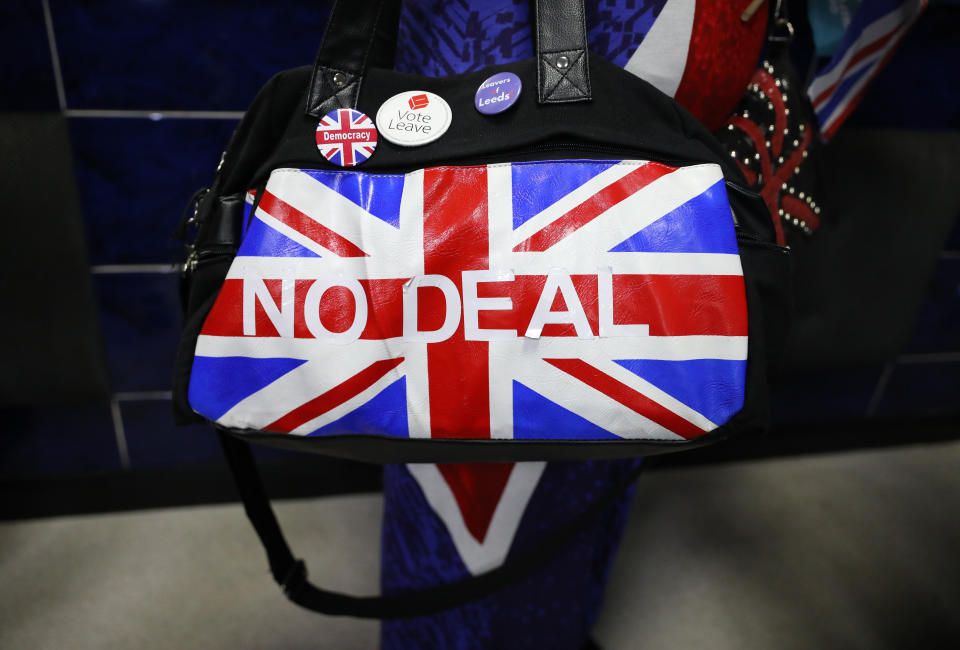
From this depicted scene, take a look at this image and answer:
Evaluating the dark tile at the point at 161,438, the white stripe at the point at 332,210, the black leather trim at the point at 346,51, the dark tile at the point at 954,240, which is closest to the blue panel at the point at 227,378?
the white stripe at the point at 332,210

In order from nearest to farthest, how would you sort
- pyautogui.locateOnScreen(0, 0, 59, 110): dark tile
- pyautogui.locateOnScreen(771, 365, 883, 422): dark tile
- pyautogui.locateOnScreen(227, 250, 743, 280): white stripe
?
pyautogui.locateOnScreen(227, 250, 743, 280): white stripe → pyautogui.locateOnScreen(0, 0, 59, 110): dark tile → pyautogui.locateOnScreen(771, 365, 883, 422): dark tile

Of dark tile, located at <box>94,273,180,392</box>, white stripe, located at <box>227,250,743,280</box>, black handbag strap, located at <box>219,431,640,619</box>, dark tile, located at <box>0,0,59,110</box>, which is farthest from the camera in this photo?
dark tile, located at <box>94,273,180,392</box>

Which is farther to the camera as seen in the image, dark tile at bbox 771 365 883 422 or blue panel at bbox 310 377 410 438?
dark tile at bbox 771 365 883 422

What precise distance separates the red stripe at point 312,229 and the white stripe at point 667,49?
29 centimetres

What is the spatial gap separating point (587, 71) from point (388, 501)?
54cm

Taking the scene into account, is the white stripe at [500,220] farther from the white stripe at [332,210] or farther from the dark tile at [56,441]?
the dark tile at [56,441]

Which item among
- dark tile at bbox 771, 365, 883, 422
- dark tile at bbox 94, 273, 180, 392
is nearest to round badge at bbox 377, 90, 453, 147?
dark tile at bbox 94, 273, 180, 392

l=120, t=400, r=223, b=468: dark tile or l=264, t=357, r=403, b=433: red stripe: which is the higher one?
l=264, t=357, r=403, b=433: red stripe

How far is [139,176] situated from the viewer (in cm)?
88

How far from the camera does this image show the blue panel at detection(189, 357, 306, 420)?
46 centimetres

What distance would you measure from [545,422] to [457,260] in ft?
0.50

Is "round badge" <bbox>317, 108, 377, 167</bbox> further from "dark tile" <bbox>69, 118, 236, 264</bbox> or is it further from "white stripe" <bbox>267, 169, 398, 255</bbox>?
"dark tile" <bbox>69, 118, 236, 264</bbox>

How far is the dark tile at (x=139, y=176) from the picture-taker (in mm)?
855

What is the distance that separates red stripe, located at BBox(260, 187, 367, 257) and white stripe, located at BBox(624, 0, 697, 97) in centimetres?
29
